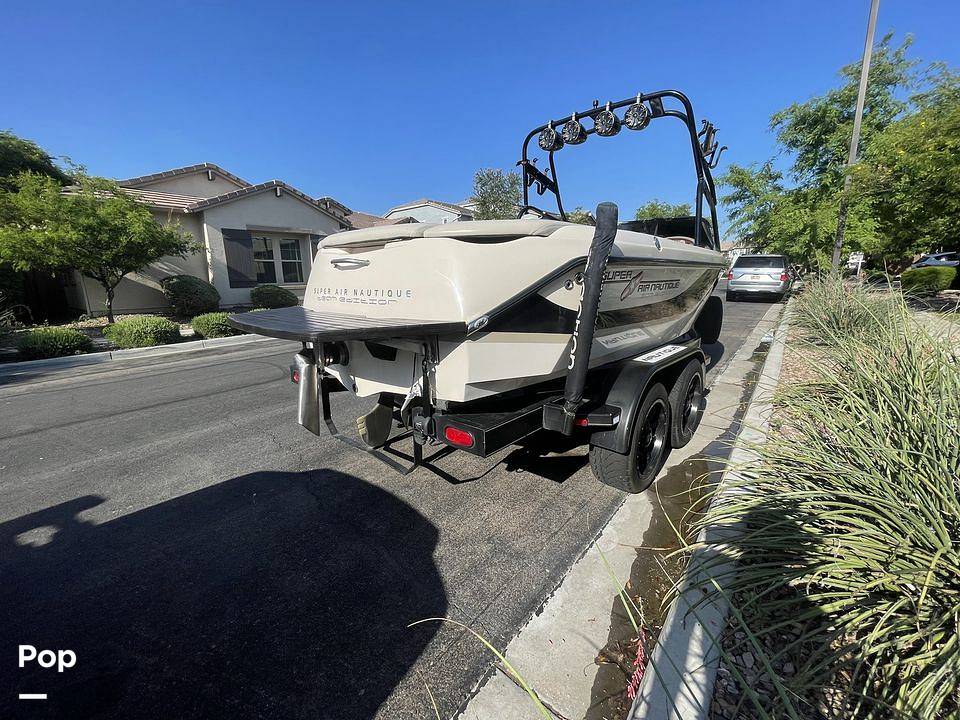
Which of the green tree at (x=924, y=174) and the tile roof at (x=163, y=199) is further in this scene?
the tile roof at (x=163, y=199)

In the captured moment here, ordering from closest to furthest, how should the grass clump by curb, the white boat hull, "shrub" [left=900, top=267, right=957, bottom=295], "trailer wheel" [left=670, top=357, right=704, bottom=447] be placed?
the grass clump by curb < the white boat hull < "trailer wheel" [left=670, top=357, right=704, bottom=447] < "shrub" [left=900, top=267, right=957, bottom=295]

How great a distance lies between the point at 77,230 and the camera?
1035 cm

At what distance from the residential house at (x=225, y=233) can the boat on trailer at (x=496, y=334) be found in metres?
14.2

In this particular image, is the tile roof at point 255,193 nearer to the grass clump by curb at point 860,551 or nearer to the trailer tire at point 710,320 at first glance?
the trailer tire at point 710,320

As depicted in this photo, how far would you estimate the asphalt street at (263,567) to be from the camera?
5.90 feet

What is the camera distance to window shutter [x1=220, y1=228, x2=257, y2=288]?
15.8m

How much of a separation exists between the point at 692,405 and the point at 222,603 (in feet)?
13.9

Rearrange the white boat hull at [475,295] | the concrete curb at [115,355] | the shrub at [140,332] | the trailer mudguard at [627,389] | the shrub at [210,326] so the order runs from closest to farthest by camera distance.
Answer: the white boat hull at [475,295], the trailer mudguard at [627,389], the concrete curb at [115,355], the shrub at [140,332], the shrub at [210,326]

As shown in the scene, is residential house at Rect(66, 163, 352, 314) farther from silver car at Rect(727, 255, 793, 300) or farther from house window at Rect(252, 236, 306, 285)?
silver car at Rect(727, 255, 793, 300)

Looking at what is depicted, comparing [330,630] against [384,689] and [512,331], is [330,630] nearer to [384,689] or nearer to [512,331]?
[384,689]

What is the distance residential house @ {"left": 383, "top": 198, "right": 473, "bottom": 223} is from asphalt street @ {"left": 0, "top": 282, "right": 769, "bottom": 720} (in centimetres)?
3374

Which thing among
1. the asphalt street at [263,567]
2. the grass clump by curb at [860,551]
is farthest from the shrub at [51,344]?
the grass clump by curb at [860,551]

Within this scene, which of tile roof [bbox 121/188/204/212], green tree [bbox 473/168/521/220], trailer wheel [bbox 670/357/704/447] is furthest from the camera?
green tree [bbox 473/168/521/220]

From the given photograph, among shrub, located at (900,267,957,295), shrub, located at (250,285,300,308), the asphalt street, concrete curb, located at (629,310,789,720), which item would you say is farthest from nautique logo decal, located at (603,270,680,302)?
shrub, located at (900,267,957,295)
